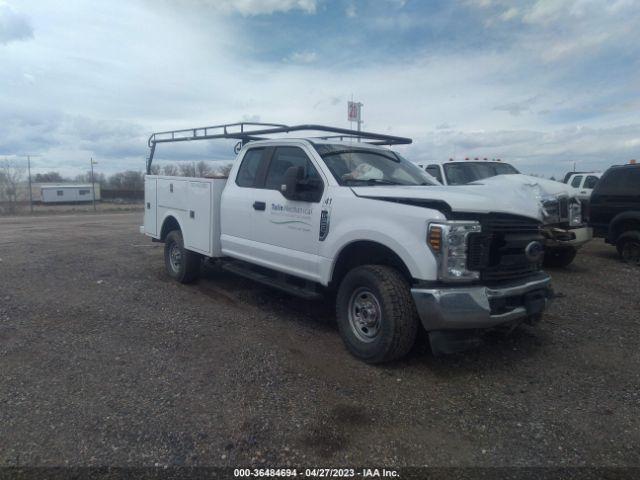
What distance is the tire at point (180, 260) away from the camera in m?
7.18

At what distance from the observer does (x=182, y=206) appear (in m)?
7.14

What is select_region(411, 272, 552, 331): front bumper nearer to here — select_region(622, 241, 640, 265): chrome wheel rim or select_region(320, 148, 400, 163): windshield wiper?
select_region(320, 148, 400, 163): windshield wiper

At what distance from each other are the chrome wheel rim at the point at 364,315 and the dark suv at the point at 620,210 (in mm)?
7193

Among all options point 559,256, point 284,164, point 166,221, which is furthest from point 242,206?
point 559,256

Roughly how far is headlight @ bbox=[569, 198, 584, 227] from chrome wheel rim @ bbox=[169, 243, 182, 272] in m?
6.36

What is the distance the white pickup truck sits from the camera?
3.83m

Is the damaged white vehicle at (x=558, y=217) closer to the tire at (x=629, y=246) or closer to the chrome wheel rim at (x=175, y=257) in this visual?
the tire at (x=629, y=246)

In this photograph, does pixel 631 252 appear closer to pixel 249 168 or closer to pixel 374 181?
pixel 374 181

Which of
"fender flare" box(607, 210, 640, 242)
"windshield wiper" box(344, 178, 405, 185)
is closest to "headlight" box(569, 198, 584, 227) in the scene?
"fender flare" box(607, 210, 640, 242)

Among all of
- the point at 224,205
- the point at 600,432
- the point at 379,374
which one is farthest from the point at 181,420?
the point at 224,205

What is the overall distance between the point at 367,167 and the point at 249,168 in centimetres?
168

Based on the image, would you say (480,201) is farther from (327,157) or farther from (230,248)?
(230,248)

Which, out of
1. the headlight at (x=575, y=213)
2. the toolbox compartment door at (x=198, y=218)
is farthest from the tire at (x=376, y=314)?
the headlight at (x=575, y=213)

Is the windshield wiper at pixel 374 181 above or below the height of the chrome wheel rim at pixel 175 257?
above
